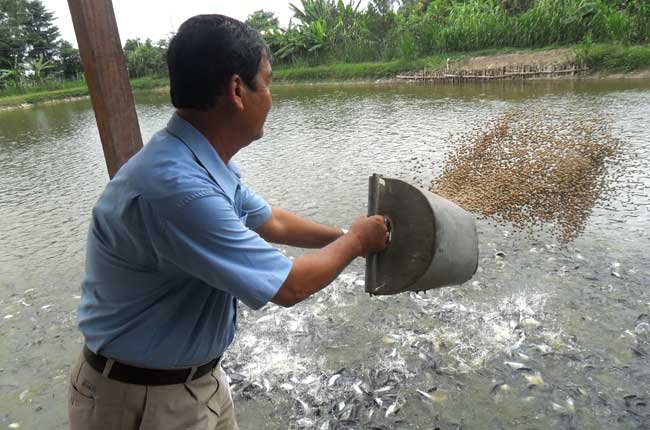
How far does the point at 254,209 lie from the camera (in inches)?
79.7

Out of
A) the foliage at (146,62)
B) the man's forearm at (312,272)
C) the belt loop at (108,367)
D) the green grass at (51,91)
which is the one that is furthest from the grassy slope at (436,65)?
the belt loop at (108,367)

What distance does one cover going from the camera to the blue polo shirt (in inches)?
50.8

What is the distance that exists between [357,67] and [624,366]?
25373 mm

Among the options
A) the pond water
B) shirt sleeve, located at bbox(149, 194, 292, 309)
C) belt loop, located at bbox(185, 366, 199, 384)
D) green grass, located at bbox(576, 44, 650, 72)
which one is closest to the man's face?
shirt sleeve, located at bbox(149, 194, 292, 309)

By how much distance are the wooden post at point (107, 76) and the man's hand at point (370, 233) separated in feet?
5.25

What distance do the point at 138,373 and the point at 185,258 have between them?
0.56 meters

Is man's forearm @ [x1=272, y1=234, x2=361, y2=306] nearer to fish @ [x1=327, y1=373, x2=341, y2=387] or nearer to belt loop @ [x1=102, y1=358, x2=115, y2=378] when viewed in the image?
belt loop @ [x1=102, y1=358, x2=115, y2=378]

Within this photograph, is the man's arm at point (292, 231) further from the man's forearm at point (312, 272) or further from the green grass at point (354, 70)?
the green grass at point (354, 70)

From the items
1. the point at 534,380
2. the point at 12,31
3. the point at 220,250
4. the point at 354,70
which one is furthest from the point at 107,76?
the point at 12,31

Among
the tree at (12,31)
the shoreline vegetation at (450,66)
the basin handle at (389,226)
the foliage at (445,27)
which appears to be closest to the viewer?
the basin handle at (389,226)

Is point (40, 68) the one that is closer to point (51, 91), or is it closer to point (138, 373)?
point (51, 91)

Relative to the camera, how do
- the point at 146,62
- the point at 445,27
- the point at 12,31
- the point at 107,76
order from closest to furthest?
the point at 107,76
the point at 445,27
the point at 146,62
the point at 12,31

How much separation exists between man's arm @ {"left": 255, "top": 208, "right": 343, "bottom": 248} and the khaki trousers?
2.20 feet

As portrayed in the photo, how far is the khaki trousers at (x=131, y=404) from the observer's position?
1632 mm
